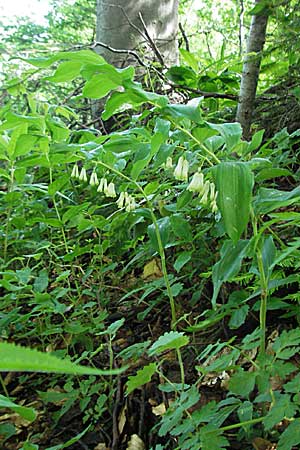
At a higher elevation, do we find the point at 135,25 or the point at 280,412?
the point at 135,25

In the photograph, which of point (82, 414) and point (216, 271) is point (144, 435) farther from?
point (216, 271)

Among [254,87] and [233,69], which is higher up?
[233,69]

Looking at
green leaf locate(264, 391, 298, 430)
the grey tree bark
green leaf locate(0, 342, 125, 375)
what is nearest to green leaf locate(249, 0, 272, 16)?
the grey tree bark

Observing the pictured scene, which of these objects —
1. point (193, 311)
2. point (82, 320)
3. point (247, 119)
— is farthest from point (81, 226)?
point (247, 119)

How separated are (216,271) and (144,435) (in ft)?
1.82

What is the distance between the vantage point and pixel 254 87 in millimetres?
1888

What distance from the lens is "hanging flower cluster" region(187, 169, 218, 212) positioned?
3.26ft

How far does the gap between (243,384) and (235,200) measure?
32 centimetres

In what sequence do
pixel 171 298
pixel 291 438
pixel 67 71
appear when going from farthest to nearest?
pixel 171 298 → pixel 67 71 → pixel 291 438

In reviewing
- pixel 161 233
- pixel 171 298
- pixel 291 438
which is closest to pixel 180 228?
pixel 161 233

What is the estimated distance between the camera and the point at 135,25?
3.23 meters

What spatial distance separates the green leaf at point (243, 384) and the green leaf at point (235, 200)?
24 cm

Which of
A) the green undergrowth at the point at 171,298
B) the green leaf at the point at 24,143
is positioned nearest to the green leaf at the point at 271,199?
the green undergrowth at the point at 171,298

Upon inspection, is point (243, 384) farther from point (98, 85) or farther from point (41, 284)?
point (41, 284)
